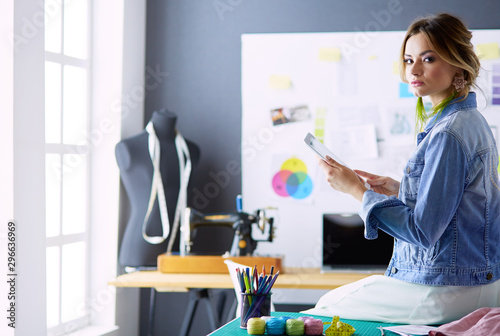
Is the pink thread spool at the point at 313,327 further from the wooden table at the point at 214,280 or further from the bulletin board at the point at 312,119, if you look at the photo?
the bulletin board at the point at 312,119

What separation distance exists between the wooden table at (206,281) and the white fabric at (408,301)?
133cm

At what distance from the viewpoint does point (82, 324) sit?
3721mm

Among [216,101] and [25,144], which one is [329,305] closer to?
[25,144]

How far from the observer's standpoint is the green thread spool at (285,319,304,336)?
1603 mm

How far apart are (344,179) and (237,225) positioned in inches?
68.8

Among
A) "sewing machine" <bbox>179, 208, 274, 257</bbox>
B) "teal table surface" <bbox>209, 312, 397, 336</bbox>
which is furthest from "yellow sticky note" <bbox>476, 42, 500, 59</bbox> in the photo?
"teal table surface" <bbox>209, 312, 397, 336</bbox>

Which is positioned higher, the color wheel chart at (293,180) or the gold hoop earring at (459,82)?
the gold hoop earring at (459,82)

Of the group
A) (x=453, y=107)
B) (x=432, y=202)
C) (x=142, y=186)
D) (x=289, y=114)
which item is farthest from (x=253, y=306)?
(x=289, y=114)

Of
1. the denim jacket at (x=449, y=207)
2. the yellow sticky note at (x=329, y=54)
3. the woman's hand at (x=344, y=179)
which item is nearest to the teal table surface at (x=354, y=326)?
the denim jacket at (x=449, y=207)

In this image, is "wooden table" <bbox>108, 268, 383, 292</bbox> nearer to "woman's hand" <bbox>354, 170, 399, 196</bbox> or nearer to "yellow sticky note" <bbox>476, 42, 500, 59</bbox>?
"woman's hand" <bbox>354, 170, 399, 196</bbox>

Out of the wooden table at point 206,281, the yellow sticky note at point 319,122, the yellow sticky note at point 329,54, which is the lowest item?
the wooden table at point 206,281

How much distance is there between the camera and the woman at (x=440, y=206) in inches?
62.6

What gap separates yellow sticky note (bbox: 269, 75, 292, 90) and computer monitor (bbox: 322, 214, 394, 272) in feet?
3.05

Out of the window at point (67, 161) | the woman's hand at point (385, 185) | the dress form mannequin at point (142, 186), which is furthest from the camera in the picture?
the dress form mannequin at point (142, 186)
